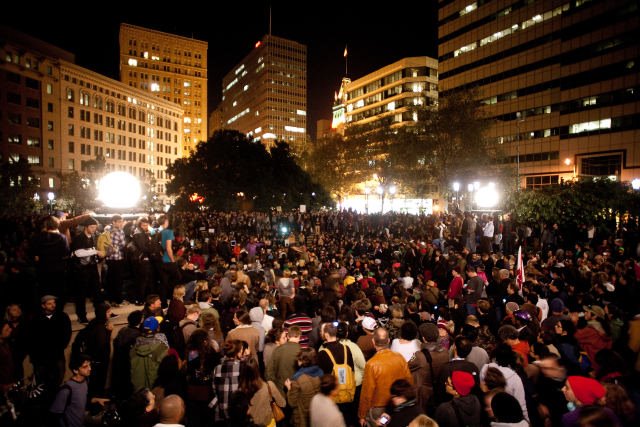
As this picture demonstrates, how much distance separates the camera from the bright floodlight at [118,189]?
57.7 feet

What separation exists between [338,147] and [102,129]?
5960 cm

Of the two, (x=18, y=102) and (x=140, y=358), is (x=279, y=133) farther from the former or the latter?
(x=140, y=358)

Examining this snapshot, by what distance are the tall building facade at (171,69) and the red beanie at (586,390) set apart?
117647mm

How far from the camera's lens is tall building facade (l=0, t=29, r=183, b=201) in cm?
6450

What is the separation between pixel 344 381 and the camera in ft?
16.3

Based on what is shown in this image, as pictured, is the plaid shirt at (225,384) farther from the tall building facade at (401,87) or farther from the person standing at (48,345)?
the tall building facade at (401,87)

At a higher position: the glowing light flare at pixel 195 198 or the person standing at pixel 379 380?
the glowing light flare at pixel 195 198

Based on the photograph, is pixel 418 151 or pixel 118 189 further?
pixel 418 151

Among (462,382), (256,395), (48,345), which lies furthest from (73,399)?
(462,382)

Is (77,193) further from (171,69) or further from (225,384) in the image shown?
(171,69)

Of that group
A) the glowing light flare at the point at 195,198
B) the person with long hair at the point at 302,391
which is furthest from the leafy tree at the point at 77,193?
the person with long hair at the point at 302,391

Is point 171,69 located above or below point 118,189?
above

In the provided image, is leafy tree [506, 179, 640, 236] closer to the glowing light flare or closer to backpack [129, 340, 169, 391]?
backpack [129, 340, 169, 391]

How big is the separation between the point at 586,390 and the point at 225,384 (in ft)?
12.9
